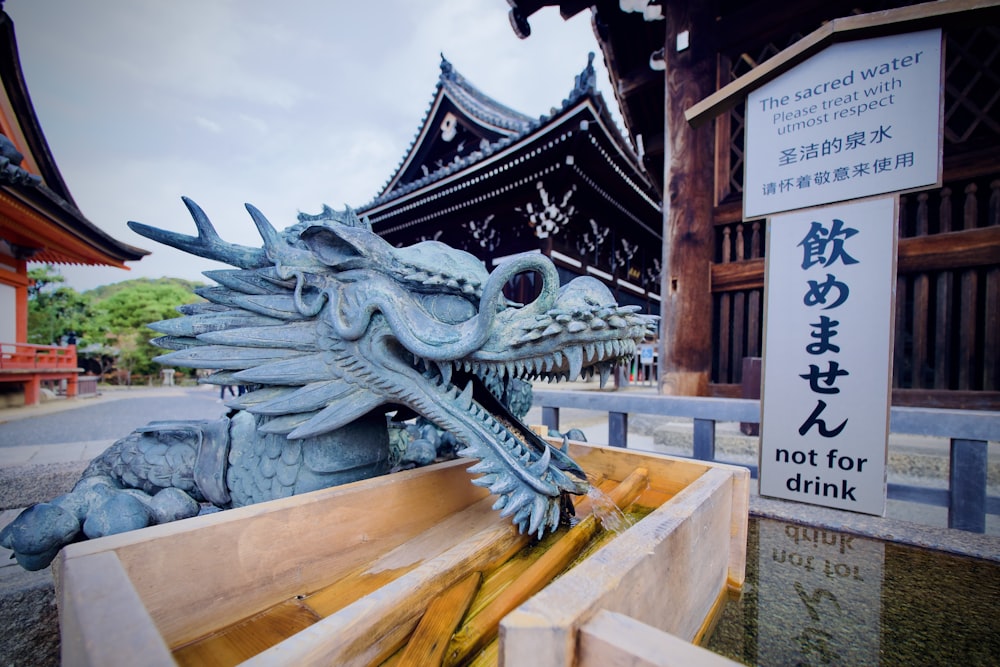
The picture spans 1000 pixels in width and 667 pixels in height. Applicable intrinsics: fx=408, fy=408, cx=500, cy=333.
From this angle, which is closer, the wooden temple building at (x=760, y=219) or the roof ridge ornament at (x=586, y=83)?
the wooden temple building at (x=760, y=219)

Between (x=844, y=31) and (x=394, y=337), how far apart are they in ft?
9.77

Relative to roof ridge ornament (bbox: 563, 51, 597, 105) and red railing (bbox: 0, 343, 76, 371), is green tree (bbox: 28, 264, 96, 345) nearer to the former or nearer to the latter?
red railing (bbox: 0, 343, 76, 371)

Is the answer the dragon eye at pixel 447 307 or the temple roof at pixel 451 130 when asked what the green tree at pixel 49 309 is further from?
the dragon eye at pixel 447 307

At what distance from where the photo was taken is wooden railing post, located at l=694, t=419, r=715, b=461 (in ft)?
10.9

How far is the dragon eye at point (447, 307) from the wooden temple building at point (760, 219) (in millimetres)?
2408

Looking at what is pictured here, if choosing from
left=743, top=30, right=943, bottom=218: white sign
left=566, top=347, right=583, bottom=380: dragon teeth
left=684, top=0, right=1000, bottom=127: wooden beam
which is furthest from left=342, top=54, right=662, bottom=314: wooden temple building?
left=566, top=347, right=583, bottom=380: dragon teeth

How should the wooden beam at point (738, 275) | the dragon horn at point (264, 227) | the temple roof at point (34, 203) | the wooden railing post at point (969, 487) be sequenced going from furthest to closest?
the temple roof at point (34, 203), the wooden beam at point (738, 275), the wooden railing post at point (969, 487), the dragon horn at point (264, 227)

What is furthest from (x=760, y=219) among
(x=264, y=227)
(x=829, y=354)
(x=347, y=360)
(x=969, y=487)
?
(x=264, y=227)

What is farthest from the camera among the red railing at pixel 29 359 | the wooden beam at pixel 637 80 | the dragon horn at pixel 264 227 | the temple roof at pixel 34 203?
the red railing at pixel 29 359

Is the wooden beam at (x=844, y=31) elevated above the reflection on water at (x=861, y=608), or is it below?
above

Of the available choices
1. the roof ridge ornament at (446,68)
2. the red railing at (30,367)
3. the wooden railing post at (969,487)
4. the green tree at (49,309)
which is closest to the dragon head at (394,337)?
the wooden railing post at (969,487)

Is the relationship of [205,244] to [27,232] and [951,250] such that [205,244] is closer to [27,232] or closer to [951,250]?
[951,250]

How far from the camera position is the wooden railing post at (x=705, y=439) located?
3311 millimetres

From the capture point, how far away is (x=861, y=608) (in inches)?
53.2
